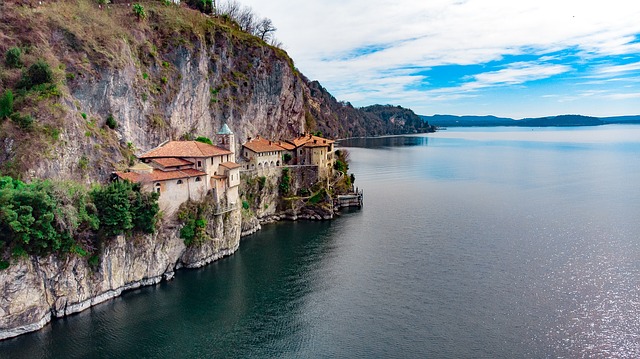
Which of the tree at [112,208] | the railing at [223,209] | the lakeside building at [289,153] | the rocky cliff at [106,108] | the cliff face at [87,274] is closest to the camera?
the cliff face at [87,274]

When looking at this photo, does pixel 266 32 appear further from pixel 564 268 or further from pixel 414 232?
pixel 564 268

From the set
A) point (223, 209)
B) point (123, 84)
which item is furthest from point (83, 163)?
point (223, 209)

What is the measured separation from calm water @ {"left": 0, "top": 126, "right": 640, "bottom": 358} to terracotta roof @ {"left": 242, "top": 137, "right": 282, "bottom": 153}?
40.4 ft

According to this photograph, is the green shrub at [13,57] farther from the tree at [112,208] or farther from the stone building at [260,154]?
the stone building at [260,154]

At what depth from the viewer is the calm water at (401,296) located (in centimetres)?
2927

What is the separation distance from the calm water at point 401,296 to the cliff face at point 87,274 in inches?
44.2

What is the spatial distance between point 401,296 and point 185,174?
80.0ft

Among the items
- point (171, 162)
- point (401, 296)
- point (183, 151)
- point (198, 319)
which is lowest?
point (198, 319)

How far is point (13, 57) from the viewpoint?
37.3 m

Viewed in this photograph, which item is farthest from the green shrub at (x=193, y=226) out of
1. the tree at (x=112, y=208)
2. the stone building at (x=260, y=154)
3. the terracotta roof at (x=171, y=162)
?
the stone building at (x=260, y=154)

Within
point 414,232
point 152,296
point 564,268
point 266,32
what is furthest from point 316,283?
point 266,32

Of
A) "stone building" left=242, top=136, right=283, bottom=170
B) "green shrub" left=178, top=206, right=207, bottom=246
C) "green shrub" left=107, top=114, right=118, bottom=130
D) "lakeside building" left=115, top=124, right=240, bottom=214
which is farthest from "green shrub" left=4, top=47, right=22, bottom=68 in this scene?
"stone building" left=242, top=136, right=283, bottom=170

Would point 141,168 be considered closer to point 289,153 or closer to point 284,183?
point 284,183

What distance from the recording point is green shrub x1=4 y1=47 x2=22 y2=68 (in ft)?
122
